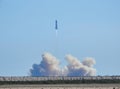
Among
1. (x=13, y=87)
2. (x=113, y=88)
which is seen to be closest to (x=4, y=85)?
(x=13, y=87)

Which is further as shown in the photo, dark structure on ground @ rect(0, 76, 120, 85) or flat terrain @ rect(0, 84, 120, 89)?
dark structure on ground @ rect(0, 76, 120, 85)

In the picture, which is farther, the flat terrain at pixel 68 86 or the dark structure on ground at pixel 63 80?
the dark structure on ground at pixel 63 80

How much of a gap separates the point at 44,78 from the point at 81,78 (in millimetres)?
8443

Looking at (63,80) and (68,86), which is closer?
(68,86)

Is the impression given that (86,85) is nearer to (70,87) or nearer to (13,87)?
(70,87)

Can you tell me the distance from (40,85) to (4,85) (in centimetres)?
766

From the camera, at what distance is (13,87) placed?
5364 inches

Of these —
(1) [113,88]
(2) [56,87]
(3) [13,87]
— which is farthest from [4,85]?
(1) [113,88]

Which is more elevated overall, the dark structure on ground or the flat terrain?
the dark structure on ground

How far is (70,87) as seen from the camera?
449 ft

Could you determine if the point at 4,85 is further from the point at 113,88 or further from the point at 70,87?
the point at 113,88

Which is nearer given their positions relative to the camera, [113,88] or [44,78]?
[113,88]

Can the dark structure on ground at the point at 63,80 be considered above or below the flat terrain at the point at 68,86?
above

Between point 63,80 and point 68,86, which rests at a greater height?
point 63,80
